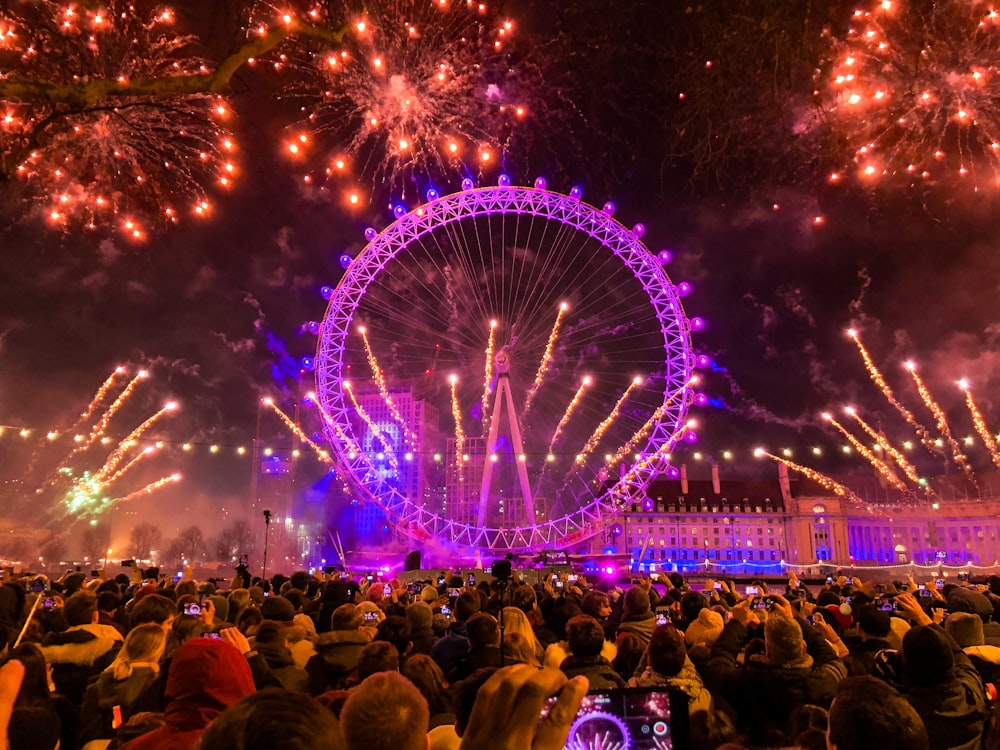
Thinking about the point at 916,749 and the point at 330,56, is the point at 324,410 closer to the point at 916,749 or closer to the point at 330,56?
the point at 330,56

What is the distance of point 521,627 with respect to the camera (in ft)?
20.2

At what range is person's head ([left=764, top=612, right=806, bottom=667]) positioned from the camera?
5.34 metres

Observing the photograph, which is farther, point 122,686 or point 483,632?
point 483,632

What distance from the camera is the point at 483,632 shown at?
5.77 meters

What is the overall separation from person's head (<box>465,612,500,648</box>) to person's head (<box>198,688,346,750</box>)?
420cm

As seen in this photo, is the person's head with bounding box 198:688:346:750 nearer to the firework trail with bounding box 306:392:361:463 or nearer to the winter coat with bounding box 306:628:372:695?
the winter coat with bounding box 306:628:372:695

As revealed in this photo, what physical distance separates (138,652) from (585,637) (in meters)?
3.49

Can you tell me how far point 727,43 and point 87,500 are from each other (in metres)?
73.7

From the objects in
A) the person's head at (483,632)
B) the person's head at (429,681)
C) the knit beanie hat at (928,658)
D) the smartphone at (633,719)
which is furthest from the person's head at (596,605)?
the smartphone at (633,719)

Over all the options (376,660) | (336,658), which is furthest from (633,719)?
(336,658)

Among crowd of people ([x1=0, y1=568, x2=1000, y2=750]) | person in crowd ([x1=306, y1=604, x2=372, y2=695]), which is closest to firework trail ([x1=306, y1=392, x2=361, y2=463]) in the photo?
crowd of people ([x1=0, y1=568, x2=1000, y2=750])

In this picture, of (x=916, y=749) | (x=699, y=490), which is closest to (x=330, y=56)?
(x=916, y=749)

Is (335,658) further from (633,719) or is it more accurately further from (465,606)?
(633,719)

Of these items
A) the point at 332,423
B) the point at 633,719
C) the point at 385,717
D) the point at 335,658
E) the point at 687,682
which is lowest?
the point at 335,658
